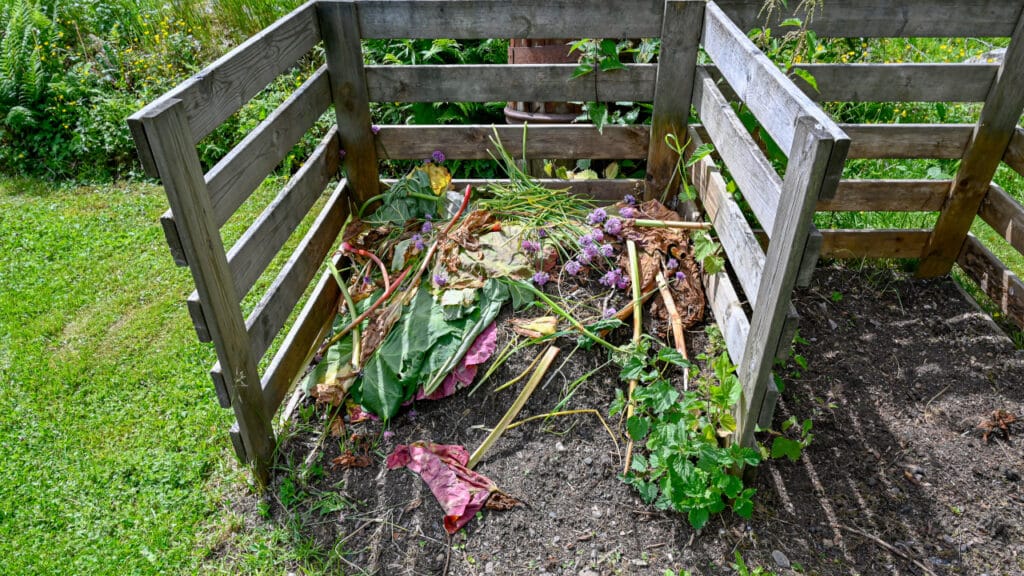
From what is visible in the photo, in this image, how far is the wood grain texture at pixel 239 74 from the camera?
2.34 meters

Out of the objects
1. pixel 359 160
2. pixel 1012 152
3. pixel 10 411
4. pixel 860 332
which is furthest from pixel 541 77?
pixel 10 411

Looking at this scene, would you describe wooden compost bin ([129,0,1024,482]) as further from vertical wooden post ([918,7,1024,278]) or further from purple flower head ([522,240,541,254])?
purple flower head ([522,240,541,254])

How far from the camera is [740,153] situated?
282 cm

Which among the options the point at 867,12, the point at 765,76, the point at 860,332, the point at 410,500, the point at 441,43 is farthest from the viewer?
the point at 441,43

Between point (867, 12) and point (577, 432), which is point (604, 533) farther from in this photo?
point (867, 12)

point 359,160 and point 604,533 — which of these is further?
point 359,160

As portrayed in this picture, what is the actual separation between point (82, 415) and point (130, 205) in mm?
2442

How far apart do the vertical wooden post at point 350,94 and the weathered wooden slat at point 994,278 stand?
137 inches

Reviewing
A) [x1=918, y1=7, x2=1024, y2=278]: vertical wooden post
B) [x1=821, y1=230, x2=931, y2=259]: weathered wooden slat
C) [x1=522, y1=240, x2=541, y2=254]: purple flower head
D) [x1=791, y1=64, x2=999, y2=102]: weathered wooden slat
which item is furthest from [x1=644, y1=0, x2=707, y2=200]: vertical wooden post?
[x1=918, y1=7, x2=1024, y2=278]: vertical wooden post

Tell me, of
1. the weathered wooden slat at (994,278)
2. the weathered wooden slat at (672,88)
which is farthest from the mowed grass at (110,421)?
the weathered wooden slat at (994,278)

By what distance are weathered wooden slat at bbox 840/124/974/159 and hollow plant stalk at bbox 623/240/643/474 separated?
1.43 metres

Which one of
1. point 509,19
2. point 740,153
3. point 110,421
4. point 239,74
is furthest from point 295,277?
point 740,153

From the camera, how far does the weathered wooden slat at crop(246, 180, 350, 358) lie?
2.90 meters

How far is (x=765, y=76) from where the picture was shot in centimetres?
247
